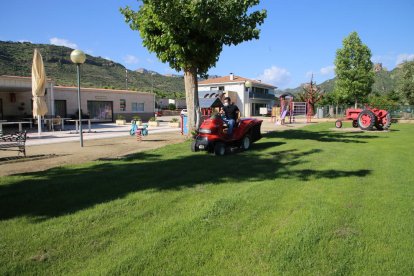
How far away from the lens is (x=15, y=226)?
391cm

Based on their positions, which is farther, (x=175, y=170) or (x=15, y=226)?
(x=175, y=170)

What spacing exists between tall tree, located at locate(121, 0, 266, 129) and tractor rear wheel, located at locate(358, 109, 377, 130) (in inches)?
381

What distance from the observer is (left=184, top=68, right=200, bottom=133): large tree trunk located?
13.2 meters

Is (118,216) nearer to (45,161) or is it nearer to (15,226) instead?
(15,226)

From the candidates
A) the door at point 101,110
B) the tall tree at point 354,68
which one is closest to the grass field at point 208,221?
the door at point 101,110

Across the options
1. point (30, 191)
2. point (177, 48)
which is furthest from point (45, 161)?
point (177, 48)

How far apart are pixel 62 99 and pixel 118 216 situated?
2337 cm

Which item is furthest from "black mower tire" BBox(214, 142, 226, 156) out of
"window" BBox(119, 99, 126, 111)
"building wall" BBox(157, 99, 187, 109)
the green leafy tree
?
"building wall" BBox(157, 99, 187, 109)

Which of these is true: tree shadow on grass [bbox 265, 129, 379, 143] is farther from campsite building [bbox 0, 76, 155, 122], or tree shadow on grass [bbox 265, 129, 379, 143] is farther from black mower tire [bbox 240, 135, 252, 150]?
campsite building [bbox 0, 76, 155, 122]

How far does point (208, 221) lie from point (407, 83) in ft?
136

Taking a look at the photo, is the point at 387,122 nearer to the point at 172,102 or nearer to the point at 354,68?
the point at 354,68

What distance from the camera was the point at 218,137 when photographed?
923 cm

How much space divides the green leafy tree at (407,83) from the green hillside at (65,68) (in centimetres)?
4104

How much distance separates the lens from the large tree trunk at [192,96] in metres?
13.2
